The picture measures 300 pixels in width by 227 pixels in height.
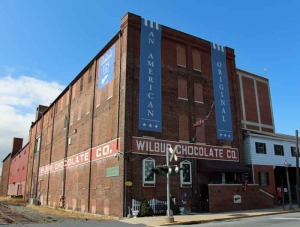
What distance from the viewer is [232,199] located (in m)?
26.6

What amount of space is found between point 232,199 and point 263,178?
22.2 feet

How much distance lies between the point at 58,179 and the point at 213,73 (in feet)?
75.0

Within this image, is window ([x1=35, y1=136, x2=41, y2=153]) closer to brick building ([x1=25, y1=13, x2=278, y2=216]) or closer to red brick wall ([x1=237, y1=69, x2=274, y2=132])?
brick building ([x1=25, y1=13, x2=278, y2=216])

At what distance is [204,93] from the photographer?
31.3m

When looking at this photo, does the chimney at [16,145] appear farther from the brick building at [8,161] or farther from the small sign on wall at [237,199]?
the small sign on wall at [237,199]

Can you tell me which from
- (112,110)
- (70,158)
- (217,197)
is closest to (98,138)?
(112,110)

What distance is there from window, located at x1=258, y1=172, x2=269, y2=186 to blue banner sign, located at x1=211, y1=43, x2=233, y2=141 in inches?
180

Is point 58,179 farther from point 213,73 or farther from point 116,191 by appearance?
point 213,73

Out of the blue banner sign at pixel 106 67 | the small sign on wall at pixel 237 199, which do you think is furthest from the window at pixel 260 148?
the blue banner sign at pixel 106 67

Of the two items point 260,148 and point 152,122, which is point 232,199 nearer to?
point 260,148

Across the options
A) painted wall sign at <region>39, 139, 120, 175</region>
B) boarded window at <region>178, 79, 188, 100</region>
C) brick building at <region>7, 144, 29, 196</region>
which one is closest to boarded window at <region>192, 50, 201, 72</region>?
boarded window at <region>178, 79, 188, 100</region>

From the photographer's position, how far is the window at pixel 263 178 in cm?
3150

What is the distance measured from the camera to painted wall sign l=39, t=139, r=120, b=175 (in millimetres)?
26709

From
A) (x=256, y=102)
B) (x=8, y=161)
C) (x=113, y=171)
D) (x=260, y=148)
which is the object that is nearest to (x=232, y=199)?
(x=260, y=148)
